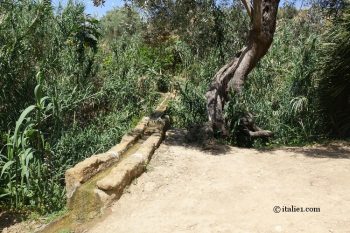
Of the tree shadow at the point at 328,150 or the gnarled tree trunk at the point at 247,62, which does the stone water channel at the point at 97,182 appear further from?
the tree shadow at the point at 328,150

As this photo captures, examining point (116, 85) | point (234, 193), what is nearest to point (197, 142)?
point (234, 193)

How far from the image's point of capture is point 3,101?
248 inches

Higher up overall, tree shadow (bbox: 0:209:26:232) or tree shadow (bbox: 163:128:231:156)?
tree shadow (bbox: 163:128:231:156)

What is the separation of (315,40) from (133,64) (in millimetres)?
4037

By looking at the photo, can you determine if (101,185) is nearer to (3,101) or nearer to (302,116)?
(3,101)

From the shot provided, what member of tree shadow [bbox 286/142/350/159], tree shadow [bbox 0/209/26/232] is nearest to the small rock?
tree shadow [bbox 0/209/26/232]

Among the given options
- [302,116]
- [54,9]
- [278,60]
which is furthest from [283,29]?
[54,9]

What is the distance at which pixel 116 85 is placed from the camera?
856 cm

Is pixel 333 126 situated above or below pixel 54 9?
below

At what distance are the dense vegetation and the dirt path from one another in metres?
1.10

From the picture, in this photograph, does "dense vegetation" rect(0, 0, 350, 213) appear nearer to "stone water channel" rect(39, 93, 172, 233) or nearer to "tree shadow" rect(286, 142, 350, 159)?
"stone water channel" rect(39, 93, 172, 233)

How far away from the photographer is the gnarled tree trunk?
7176mm

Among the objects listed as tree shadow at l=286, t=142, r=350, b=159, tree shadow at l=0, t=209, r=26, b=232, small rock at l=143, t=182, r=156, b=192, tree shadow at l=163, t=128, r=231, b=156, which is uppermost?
tree shadow at l=163, t=128, r=231, b=156

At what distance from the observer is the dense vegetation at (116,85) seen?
17.3 ft
